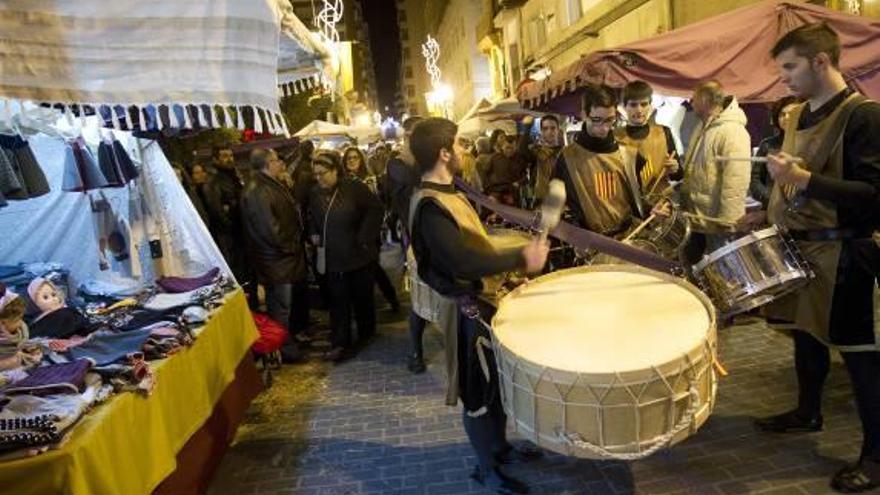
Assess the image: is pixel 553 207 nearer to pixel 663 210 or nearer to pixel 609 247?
pixel 609 247

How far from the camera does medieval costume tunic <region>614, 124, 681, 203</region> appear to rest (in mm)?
4871

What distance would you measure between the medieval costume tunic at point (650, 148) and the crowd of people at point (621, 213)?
2 cm

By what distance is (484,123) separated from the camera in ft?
44.2

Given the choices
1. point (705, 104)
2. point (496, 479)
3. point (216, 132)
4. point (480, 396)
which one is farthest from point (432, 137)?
point (216, 132)

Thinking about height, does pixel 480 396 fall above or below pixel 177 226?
below

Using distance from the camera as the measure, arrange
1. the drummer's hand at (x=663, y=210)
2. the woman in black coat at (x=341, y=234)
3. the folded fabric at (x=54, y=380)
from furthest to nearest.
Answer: the woman in black coat at (x=341, y=234)
the drummer's hand at (x=663, y=210)
the folded fabric at (x=54, y=380)

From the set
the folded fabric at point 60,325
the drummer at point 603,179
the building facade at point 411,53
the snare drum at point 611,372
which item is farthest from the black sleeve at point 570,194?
the building facade at point 411,53

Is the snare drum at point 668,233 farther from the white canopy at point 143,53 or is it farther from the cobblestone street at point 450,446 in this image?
the white canopy at point 143,53

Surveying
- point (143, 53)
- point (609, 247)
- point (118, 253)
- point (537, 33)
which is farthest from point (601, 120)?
point (537, 33)

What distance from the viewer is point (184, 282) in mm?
5117

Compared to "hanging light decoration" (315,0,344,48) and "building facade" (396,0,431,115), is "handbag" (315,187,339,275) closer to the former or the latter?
"hanging light decoration" (315,0,344,48)

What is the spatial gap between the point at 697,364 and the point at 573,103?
5.72 meters

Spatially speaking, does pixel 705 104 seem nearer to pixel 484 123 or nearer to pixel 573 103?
pixel 573 103

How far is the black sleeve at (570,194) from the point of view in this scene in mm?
4539
